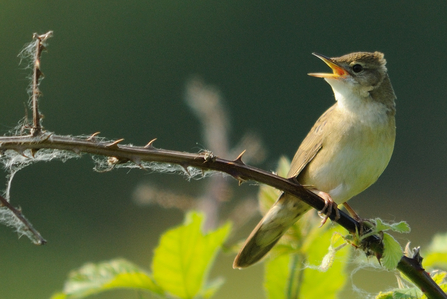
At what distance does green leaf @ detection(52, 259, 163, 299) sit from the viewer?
0.87 meters

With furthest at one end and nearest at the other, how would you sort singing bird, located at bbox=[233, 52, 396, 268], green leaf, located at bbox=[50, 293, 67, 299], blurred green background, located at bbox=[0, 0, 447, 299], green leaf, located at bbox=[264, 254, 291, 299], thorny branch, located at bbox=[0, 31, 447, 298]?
blurred green background, located at bbox=[0, 0, 447, 299], singing bird, located at bbox=[233, 52, 396, 268], green leaf, located at bbox=[264, 254, 291, 299], green leaf, located at bbox=[50, 293, 67, 299], thorny branch, located at bbox=[0, 31, 447, 298]

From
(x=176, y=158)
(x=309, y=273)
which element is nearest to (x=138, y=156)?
(x=176, y=158)

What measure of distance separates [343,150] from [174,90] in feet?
43.5

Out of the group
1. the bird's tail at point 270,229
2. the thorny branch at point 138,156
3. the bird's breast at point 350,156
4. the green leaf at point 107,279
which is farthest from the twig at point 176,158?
the bird's breast at point 350,156

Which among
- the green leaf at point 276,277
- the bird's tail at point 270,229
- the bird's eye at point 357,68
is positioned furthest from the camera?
the bird's eye at point 357,68

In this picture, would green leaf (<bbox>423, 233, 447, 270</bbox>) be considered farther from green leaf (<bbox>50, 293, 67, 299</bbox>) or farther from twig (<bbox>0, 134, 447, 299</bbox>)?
green leaf (<bbox>50, 293, 67, 299</bbox>)

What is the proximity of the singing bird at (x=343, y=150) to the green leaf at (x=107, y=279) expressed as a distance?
79 centimetres

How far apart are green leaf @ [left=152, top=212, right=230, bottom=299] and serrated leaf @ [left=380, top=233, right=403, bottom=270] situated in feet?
0.83

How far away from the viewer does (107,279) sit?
88 cm

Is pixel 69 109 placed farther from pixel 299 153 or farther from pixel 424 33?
pixel 299 153

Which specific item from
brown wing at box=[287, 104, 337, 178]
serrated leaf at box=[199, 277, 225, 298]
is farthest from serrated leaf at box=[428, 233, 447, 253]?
brown wing at box=[287, 104, 337, 178]

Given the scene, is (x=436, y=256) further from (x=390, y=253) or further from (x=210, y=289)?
(x=210, y=289)

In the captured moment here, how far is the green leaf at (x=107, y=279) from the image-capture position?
872mm

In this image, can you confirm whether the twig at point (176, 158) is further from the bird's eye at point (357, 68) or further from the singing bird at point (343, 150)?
the bird's eye at point (357, 68)
